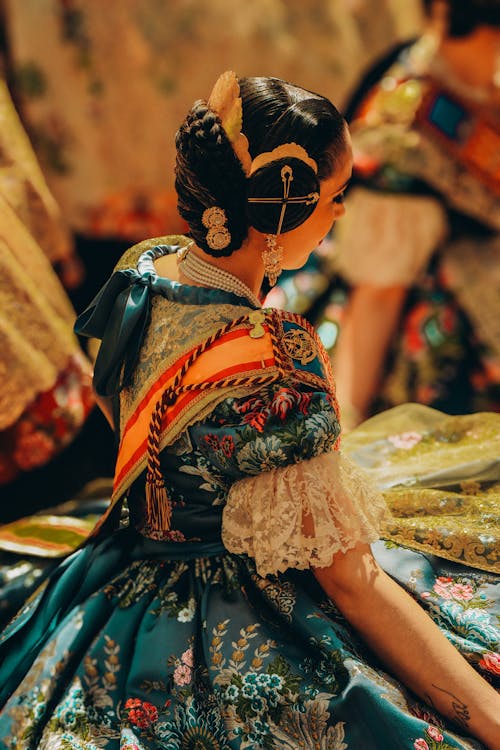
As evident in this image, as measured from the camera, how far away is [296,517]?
0.92 meters

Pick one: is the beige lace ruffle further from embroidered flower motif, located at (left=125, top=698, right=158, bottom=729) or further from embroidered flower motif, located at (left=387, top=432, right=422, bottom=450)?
embroidered flower motif, located at (left=387, top=432, right=422, bottom=450)

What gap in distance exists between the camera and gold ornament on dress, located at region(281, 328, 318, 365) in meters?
0.96

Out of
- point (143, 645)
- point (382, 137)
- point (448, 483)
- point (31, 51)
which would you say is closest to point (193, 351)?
point (143, 645)

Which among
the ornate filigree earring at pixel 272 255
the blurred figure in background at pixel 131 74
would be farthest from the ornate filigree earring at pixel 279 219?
the blurred figure in background at pixel 131 74

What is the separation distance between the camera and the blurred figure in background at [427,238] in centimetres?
220

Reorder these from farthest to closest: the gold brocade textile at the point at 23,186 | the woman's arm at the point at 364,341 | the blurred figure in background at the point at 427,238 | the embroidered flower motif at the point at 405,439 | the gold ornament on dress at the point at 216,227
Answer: the woman's arm at the point at 364,341 < the blurred figure in background at the point at 427,238 < the gold brocade textile at the point at 23,186 < the embroidered flower motif at the point at 405,439 < the gold ornament on dress at the point at 216,227

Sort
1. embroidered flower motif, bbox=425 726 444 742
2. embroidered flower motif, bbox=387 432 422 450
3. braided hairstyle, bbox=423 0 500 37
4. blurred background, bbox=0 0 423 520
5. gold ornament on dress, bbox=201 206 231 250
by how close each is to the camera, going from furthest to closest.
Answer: blurred background, bbox=0 0 423 520 < braided hairstyle, bbox=423 0 500 37 < embroidered flower motif, bbox=387 432 422 450 < gold ornament on dress, bbox=201 206 231 250 < embroidered flower motif, bbox=425 726 444 742

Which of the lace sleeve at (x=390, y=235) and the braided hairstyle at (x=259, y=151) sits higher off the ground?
the lace sleeve at (x=390, y=235)

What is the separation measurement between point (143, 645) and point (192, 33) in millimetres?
2226

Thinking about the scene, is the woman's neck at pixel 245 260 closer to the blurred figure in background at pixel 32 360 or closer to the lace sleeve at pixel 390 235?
the blurred figure in background at pixel 32 360

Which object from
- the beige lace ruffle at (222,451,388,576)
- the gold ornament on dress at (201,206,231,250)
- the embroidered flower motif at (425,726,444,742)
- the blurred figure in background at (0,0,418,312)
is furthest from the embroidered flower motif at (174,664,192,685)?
the blurred figure in background at (0,0,418,312)

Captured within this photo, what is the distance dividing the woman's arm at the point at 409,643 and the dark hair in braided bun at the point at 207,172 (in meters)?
0.39

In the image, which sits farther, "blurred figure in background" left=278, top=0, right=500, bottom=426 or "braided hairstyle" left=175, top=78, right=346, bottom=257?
"blurred figure in background" left=278, top=0, right=500, bottom=426

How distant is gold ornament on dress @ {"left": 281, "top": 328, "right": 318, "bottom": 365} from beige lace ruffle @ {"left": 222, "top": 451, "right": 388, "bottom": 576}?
0.11 m
